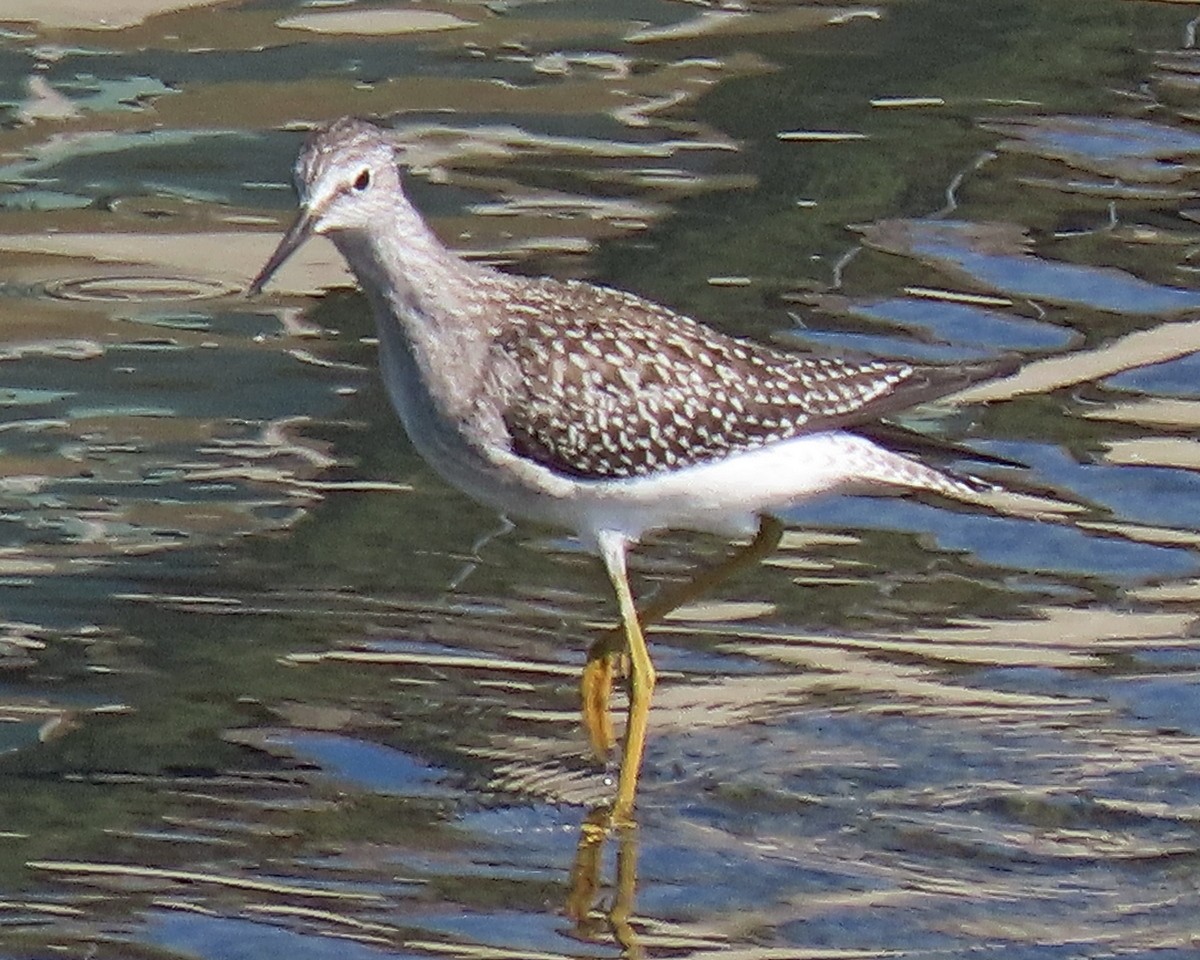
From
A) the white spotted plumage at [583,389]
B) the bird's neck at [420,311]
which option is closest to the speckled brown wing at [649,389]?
the white spotted plumage at [583,389]

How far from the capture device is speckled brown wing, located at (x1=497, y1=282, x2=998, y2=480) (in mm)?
9695

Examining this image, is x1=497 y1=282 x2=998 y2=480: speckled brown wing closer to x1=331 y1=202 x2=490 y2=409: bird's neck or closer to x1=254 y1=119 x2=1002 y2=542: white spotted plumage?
x1=254 y1=119 x2=1002 y2=542: white spotted plumage

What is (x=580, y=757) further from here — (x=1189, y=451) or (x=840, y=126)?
(x=840, y=126)

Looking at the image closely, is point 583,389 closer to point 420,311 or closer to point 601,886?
point 420,311

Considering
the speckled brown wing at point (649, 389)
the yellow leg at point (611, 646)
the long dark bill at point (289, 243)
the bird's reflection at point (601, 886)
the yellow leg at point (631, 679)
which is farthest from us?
the yellow leg at point (611, 646)

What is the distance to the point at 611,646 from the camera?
32.3ft

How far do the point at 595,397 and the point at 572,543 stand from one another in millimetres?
1534

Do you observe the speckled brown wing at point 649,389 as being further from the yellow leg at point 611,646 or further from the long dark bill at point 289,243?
the long dark bill at point 289,243

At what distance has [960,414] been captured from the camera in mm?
12203

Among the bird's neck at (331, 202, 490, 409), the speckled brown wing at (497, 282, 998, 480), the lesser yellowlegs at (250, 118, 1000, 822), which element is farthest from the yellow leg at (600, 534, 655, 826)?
the bird's neck at (331, 202, 490, 409)

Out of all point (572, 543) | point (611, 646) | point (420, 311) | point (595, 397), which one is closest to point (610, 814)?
point (611, 646)

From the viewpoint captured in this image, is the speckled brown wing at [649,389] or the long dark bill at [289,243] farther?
the speckled brown wing at [649,389]

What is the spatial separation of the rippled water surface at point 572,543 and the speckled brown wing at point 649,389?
0.80 m

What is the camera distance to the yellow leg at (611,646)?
985cm
